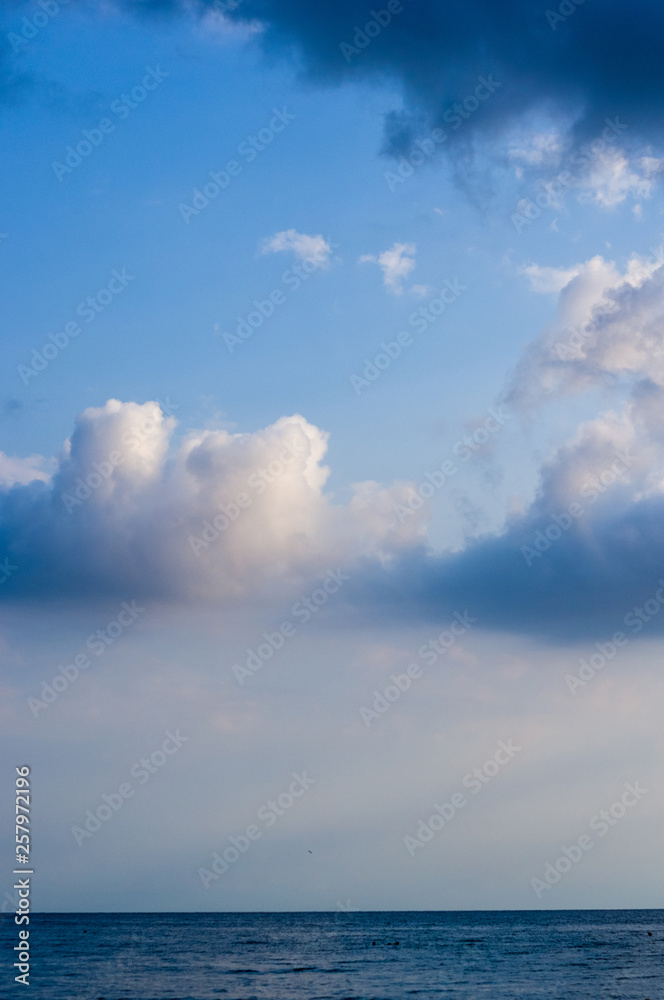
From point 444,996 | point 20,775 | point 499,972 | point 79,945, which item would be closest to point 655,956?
point 499,972

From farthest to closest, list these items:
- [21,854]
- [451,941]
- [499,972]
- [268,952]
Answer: [451,941], [268,952], [499,972], [21,854]

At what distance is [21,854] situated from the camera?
152ft

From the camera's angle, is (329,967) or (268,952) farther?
(268,952)

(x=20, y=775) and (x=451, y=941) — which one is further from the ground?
(x=20, y=775)

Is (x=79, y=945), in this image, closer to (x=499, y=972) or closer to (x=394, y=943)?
(x=394, y=943)

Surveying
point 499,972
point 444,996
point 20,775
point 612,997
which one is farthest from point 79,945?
point 20,775

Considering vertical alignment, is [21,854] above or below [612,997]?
above

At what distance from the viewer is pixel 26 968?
3302 inches

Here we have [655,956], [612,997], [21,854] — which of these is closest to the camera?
[21,854]

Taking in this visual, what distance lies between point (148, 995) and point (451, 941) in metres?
79.4

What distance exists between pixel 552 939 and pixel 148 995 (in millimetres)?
87641

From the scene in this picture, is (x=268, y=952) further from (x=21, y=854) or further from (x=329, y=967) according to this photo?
(x=21, y=854)

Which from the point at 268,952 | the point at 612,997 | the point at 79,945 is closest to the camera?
the point at 612,997

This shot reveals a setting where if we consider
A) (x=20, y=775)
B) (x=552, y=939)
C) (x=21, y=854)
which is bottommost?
(x=552, y=939)
